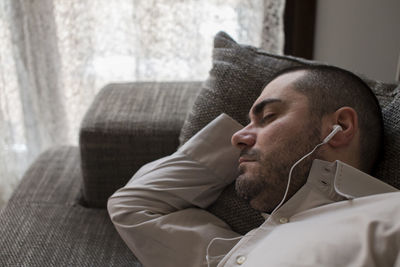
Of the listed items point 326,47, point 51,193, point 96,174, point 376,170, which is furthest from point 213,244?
point 326,47

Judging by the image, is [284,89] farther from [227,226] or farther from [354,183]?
[227,226]

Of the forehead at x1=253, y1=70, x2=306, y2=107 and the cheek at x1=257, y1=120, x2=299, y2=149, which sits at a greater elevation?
the forehead at x1=253, y1=70, x2=306, y2=107

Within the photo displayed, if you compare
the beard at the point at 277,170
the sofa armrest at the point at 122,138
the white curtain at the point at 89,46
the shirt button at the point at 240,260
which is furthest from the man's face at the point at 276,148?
the white curtain at the point at 89,46

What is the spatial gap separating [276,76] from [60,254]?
0.78m

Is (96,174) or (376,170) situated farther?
(96,174)

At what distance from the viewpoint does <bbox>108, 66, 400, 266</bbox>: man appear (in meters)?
0.92

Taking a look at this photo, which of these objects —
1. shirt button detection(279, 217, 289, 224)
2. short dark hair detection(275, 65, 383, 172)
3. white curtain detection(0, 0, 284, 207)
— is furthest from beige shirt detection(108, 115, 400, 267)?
white curtain detection(0, 0, 284, 207)

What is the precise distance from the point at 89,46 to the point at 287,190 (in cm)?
132

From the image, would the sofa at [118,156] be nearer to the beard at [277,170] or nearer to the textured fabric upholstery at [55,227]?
the textured fabric upholstery at [55,227]

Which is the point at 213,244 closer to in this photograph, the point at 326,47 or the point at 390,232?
the point at 390,232

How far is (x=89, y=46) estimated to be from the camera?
6.86ft

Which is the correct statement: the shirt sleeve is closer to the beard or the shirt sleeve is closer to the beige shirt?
the beige shirt

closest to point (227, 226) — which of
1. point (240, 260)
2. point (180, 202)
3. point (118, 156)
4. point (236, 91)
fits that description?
point (180, 202)

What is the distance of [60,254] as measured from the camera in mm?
1371
